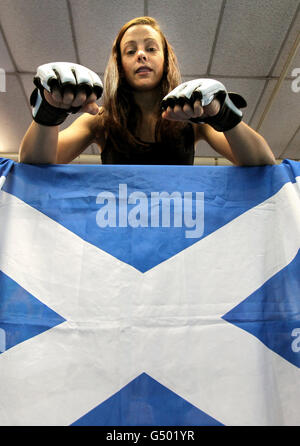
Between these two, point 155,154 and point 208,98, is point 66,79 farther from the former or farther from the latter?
point 155,154

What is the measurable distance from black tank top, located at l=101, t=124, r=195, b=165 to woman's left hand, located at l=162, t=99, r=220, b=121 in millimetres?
264

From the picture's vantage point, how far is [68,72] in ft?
2.13

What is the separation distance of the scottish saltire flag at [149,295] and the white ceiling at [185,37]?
1828mm

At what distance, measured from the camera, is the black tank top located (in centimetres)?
99

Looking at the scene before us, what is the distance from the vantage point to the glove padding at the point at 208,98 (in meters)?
0.69

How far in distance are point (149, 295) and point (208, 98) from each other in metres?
0.40

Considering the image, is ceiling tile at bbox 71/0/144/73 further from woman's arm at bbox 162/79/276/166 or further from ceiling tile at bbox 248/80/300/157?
woman's arm at bbox 162/79/276/166

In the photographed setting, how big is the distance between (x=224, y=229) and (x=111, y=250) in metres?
0.25

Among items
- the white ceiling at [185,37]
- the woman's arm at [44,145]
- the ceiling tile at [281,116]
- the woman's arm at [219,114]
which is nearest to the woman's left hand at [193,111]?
the woman's arm at [219,114]

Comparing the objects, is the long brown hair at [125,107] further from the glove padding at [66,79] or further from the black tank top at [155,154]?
the glove padding at [66,79]

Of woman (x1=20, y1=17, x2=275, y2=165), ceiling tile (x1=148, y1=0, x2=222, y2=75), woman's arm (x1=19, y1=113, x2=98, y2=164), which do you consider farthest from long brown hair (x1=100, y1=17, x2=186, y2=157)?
ceiling tile (x1=148, y1=0, x2=222, y2=75)

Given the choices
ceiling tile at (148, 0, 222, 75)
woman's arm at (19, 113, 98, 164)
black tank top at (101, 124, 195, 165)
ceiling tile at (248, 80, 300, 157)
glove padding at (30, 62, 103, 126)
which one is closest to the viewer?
glove padding at (30, 62, 103, 126)

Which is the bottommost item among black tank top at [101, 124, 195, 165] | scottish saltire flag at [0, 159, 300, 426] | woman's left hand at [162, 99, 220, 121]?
scottish saltire flag at [0, 159, 300, 426]

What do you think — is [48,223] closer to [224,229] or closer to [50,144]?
[50,144]
